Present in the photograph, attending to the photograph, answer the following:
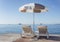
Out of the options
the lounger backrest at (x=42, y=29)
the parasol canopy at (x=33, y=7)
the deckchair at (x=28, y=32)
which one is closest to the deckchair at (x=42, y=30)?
the lounger backrest at (x=42, y=29)

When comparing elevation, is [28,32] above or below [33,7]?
below

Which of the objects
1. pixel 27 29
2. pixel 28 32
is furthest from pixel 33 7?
pixel 28 32

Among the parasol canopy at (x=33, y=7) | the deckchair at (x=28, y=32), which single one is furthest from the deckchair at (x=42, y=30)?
the parasol canopy at (x=33, y=7)

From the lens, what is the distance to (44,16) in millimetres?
12516

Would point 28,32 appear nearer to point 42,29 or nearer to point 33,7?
point 42,29

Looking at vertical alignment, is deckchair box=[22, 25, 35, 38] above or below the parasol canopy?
below

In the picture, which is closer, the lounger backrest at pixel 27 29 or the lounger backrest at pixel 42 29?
the lounger backrest at pixel 42 29

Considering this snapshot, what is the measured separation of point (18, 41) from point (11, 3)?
4.86 meters

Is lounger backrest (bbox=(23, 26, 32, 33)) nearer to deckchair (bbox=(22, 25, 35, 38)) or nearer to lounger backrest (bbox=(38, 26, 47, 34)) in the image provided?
deckchair (bbox=(22, 25, 35, 38))

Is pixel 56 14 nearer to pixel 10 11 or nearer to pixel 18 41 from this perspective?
pixel 10 11

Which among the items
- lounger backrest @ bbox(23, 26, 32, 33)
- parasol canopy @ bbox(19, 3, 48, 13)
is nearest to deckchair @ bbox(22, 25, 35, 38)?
lounger backrest @ bbox(23, 26, 32, 33)

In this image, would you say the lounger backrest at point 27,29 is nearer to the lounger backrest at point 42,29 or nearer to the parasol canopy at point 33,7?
the lounger backrest at point 42,29

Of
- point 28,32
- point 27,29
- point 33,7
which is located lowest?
point 28,32

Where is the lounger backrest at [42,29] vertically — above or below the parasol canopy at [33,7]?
below
